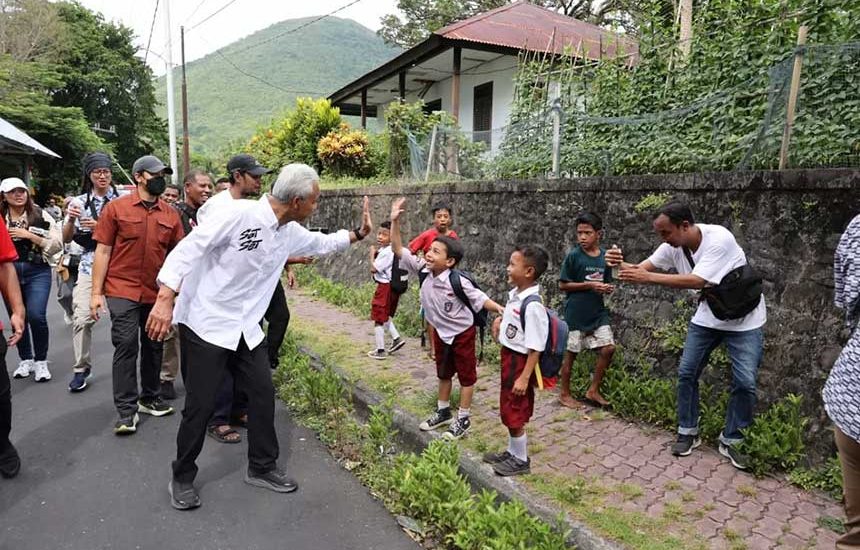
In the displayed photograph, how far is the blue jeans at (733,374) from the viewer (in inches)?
141

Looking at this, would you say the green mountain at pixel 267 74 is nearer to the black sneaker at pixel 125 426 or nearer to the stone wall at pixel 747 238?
the stone wall at pixel 747 238

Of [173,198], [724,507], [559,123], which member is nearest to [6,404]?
[173,198]

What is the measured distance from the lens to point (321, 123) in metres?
16.1

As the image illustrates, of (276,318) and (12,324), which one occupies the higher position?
(12,324)

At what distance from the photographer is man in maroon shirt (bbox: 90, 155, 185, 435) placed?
13.9 ft

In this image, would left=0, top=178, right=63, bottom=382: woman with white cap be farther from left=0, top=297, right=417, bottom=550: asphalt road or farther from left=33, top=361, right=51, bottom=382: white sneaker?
left=0, top=297, right=417, bottom=550: asphalt road

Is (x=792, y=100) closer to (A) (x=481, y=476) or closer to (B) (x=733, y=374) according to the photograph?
(B) (x=733, y=374)

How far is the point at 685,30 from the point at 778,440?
19.8 ft

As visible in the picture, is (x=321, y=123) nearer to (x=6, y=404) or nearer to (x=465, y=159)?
(x=465, y=159)

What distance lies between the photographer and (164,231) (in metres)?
4.48

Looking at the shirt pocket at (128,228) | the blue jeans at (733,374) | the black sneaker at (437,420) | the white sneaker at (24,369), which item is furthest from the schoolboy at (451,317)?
the white sneaker at (24,369)

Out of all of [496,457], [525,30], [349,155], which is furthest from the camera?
[525,30]

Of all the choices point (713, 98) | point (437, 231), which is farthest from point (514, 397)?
point (713, 98)

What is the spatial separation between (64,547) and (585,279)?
3.93 m
